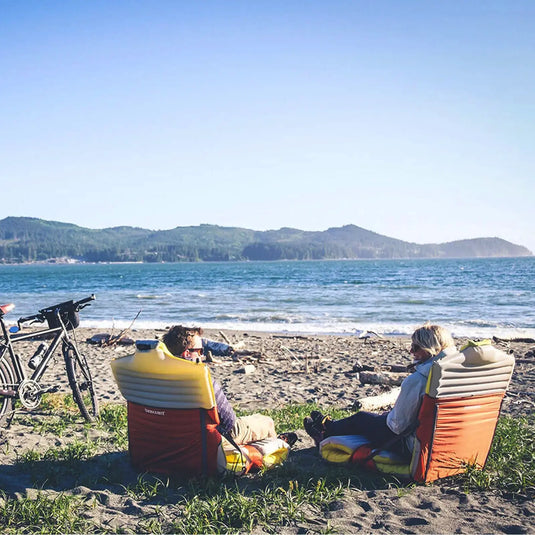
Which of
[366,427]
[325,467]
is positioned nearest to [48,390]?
[325,467]

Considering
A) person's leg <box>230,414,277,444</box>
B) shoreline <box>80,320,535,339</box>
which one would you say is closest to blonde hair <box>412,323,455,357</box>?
person's leg <box>230,414,277,444</box>

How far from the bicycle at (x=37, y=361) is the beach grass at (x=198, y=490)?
1.53 feet

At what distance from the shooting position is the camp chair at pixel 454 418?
4.09 m

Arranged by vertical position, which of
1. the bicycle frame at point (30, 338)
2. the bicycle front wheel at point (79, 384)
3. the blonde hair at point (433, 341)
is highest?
the blonde hair at point (433, 341)

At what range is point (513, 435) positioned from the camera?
564 centimetres

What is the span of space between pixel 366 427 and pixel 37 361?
3.60 m

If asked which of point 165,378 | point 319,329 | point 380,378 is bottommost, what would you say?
point 319,329

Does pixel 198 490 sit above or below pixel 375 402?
above

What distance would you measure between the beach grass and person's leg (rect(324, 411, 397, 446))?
0.35 metres

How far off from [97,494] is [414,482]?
2.49 meters

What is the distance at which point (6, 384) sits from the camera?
5512 millimetres

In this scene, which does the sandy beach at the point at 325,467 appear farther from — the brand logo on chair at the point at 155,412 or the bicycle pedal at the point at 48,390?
the brand logo on chair at the point at 155,412

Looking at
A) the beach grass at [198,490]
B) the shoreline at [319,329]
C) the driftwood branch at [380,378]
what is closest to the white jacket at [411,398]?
the beach grass at [198,490]

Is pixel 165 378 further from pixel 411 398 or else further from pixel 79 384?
pixel 79 384
